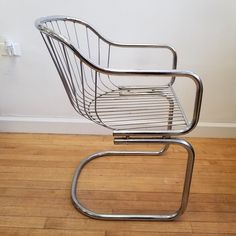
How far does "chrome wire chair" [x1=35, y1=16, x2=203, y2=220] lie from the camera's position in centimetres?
76

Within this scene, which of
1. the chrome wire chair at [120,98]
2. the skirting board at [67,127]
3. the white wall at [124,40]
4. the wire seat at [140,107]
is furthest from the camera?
the skirting board at [67,127]

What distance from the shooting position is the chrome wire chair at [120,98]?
76cm

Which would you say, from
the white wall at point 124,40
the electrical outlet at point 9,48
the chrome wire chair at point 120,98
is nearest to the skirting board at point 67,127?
the white wall at point 124,40

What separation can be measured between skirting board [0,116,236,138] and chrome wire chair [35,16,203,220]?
26 centimetres

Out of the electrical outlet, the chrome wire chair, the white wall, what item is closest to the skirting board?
the white wall

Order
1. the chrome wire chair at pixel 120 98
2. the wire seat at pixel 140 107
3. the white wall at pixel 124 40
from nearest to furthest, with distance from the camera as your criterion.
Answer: the chrome wire chair at pixel 120 98 → the wire seat at pixel 140 107 → the white wall at pixel 124 40

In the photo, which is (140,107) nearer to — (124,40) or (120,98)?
(120,98)

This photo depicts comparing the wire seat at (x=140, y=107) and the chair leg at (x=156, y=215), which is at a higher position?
the wire seat at (x=140, y=107)

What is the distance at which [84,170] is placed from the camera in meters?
1.32

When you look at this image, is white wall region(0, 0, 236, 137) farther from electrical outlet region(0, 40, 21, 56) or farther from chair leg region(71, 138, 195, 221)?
chair leg region(71, 138, 195, 221)

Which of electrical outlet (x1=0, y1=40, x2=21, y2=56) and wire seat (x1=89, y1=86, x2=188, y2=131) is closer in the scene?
wire seat (x1=89, y1=86, x2=188, y2=131)

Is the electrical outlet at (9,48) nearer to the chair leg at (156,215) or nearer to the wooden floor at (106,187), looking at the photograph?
the wooden floor at (106,187)

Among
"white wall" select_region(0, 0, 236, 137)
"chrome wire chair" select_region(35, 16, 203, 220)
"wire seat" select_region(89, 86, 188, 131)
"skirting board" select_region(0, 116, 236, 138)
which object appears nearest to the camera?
"chrome wire chair" select_region(35, 16, 203, 220)

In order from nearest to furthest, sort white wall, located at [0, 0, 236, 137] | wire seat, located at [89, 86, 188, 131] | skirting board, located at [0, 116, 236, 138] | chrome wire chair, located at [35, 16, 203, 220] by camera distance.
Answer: chrome wire chair, located at [35, 16, 203, 220] → wire seat, located at [89, 86, 188, 131] → white wall, located at [0, 0, 236, 137] → skirting board, located at [0, 116, 236, 138]
